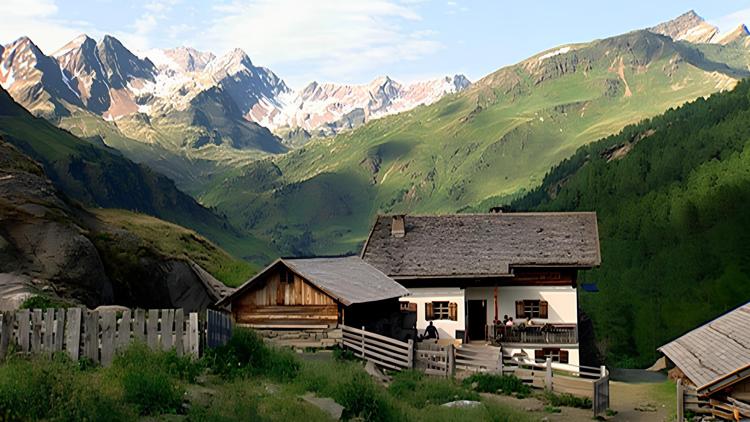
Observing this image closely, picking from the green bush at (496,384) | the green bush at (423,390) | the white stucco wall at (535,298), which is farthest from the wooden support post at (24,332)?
the white stucco wall at (535,298)

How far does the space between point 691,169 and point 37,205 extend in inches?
6793

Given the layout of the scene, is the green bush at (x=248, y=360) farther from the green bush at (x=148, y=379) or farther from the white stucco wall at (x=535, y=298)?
the white stucco wall at (x=535, y=298)

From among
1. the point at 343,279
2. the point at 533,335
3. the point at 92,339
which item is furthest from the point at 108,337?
the point at 533,335

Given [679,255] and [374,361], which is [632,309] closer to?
[679,255]

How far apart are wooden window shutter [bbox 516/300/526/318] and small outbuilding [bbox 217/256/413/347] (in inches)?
625

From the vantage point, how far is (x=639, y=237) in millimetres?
173375

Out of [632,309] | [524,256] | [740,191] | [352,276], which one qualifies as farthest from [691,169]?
[352,276]

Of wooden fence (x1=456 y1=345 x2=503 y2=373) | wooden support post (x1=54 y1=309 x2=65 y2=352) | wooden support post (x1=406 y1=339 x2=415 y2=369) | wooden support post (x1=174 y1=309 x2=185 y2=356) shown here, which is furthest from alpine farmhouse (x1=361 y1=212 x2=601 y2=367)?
wooden support post (x1=54 y1=309 x2=65 y2=352)

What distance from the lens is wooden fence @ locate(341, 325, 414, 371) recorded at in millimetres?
40344

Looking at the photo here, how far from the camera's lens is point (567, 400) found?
3900 cm

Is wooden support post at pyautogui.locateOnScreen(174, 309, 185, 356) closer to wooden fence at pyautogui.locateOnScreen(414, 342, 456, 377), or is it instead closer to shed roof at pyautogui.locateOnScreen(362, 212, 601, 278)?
wooden fence at pyautogui.locateOnScreen(414, 342, 456, 377)

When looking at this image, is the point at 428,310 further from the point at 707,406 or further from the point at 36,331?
the point at 36,331

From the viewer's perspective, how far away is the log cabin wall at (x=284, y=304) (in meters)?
41.7

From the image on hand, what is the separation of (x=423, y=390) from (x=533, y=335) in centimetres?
2373
